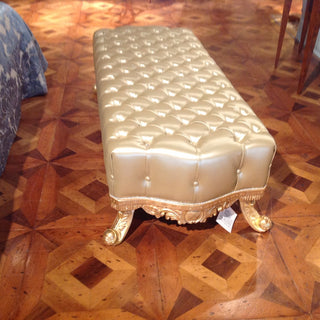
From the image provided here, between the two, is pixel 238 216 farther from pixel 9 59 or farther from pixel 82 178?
pixel 9 59

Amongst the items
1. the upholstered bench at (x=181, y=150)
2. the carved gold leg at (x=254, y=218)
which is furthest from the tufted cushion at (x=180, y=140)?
the carved gold leg at (x=254, y=218)

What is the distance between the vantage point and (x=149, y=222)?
47.8 inches

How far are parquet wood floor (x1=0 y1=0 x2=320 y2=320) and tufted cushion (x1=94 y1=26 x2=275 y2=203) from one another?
0.20 m

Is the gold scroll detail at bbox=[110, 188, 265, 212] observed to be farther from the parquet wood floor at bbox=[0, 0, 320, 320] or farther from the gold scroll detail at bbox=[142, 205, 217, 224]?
the parquet wood floor at bbox=[0, 0, 320, 320]

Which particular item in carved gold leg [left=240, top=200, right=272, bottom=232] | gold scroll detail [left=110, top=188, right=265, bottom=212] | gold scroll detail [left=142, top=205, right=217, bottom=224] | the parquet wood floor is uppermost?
gold scroll detail [left=110, top=188, right=265, bottom=212]

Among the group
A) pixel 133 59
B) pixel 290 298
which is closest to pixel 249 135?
pixel 290 298

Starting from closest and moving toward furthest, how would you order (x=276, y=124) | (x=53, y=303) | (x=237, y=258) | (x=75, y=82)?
(x=53, y=303)
(x=237, y=258)
(x=276, y=124)
(x=75, y=82)

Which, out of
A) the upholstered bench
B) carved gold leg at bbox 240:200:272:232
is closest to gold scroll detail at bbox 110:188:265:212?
the upholstered bench

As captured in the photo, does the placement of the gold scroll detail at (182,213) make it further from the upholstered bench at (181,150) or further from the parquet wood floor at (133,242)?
the parquet wood floor at (133,242)

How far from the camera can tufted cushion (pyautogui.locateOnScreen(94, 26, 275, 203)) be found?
969 millimetres

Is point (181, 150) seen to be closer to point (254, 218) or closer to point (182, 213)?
point (182, 213)

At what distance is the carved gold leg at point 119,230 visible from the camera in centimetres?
111

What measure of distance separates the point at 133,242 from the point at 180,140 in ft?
1.18

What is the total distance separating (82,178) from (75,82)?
0.86 m
